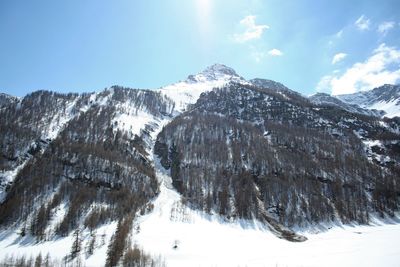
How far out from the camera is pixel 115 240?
113062 millimetres

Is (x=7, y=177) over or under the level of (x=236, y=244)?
over

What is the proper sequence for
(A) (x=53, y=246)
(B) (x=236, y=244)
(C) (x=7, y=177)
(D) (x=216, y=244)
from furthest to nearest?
(C) (x=7, y=177)
(A) (x=53, y=246)
(B) (x=236, y=244)
(D) (x=216, y=244)

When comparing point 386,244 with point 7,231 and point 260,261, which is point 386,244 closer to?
point 260,261

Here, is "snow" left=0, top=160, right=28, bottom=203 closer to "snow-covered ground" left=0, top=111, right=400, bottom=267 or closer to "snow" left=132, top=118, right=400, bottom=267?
"snow-covered ground" left=0, top=111, right=400, bottom=267

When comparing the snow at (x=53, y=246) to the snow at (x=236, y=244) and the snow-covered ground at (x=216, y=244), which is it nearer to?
the snow-covered ground at (x=216, y=244)

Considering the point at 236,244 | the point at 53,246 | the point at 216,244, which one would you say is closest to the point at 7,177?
the point at 53,246

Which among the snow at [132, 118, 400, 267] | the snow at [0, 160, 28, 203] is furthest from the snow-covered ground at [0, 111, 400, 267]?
the snow at [0, 160, 28, 203]

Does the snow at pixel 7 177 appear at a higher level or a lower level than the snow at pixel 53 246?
higher

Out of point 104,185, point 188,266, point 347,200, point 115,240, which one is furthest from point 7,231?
point 347,200

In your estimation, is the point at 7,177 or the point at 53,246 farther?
the point at 7,177

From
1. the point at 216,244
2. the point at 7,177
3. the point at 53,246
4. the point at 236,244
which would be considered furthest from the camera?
the point at 7,177

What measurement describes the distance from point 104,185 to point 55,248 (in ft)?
185

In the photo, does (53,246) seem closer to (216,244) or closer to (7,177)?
(216,244)

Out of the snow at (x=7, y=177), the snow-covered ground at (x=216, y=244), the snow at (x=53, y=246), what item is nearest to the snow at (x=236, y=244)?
the snow-covered ground at (x=216, y=244)
